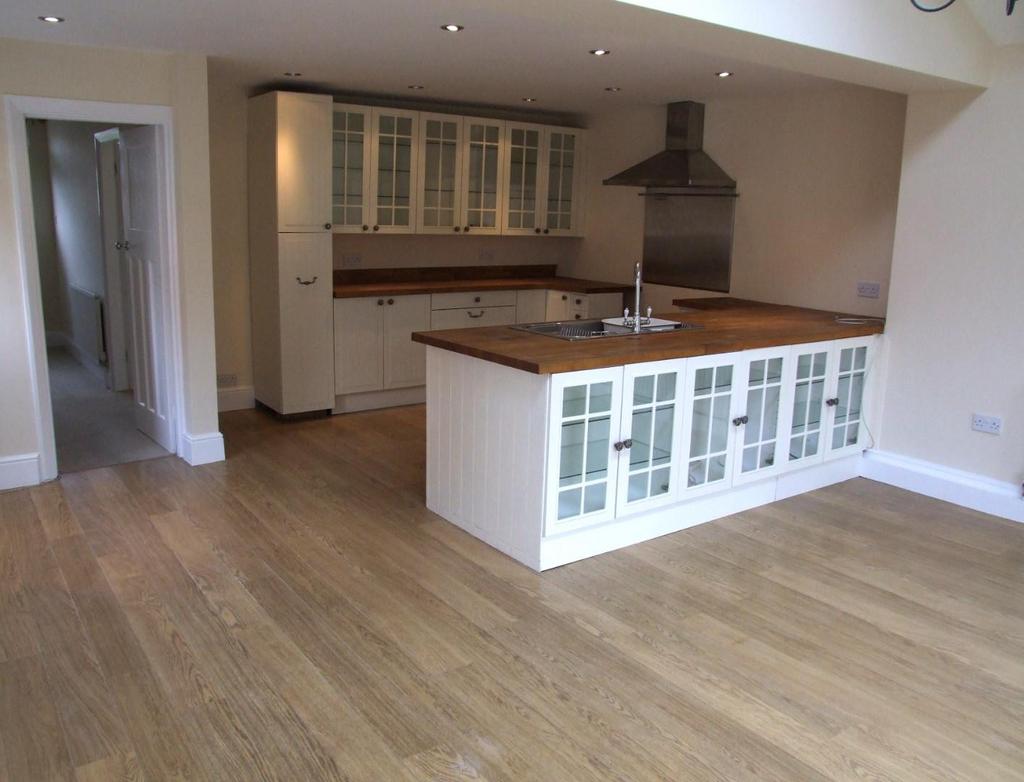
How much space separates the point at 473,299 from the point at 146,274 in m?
2.27

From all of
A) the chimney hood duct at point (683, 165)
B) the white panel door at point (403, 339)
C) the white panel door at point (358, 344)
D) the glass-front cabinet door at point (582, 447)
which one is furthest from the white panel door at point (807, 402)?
the white panel door at point (358, 344)

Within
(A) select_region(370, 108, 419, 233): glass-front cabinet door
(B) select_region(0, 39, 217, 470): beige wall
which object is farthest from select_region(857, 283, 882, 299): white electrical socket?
(B) select_region(0, 39, 217, 470): beige wall

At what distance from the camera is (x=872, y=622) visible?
312cm

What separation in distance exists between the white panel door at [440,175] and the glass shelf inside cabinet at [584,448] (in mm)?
3166

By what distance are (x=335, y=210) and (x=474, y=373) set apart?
8.50ft

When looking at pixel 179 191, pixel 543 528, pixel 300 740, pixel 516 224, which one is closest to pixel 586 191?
pixel 516 224

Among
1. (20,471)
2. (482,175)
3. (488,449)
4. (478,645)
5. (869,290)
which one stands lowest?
(478,645)

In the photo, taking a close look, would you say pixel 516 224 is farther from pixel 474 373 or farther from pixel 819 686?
pixel 819 686

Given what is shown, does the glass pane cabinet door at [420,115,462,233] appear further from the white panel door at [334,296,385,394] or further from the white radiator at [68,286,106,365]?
the white radiator at [68,286,106,365]

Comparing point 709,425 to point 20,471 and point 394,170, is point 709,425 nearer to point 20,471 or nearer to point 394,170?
point 394,170

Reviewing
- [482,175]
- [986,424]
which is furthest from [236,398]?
[986,424]

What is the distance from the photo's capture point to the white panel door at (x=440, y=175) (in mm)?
6090

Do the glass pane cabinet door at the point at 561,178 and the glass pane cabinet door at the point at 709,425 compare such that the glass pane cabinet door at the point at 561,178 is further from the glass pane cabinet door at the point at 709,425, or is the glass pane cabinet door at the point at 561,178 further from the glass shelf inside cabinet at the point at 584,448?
the glass shelf inside cabinet at the point at 584,448

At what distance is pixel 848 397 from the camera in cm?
466
